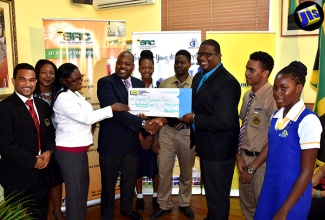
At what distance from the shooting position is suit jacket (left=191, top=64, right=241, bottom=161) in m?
2.21

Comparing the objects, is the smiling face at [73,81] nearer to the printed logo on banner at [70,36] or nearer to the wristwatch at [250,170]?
the printed logo on banner at [70,36]

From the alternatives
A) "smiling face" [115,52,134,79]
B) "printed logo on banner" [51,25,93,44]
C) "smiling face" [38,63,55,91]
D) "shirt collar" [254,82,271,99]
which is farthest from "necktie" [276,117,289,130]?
"printed logo on banner" [51,25,93,44]

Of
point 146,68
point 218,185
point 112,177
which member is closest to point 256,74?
point 218,185

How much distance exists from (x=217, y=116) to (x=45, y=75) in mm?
1748

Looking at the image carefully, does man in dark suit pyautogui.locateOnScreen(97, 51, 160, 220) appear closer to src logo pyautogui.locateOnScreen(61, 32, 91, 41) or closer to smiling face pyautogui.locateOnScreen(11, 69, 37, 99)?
smiling face pyautogui.locateOnScreen(11, 69, 37, 99)

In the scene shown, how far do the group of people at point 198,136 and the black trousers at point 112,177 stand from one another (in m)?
0.01

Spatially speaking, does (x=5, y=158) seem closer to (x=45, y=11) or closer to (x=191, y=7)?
(x=45, y=11)

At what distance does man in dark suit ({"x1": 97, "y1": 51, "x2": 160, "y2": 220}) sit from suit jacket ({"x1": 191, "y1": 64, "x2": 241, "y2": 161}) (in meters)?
0.66

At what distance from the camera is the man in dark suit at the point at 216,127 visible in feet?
7.29

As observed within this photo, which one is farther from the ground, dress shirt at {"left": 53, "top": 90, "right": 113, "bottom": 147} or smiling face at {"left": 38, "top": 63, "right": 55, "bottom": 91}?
smiling face at {"left": 38, "top": 63, "right": 55, "bottom": 91}

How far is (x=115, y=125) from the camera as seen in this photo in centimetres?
283

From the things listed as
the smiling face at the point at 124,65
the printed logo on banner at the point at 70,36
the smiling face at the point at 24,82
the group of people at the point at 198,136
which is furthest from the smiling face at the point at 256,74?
the printed logo on banner at the point at 70,36

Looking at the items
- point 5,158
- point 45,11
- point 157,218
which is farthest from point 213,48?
point 45,11

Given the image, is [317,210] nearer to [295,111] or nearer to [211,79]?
[295,111]
